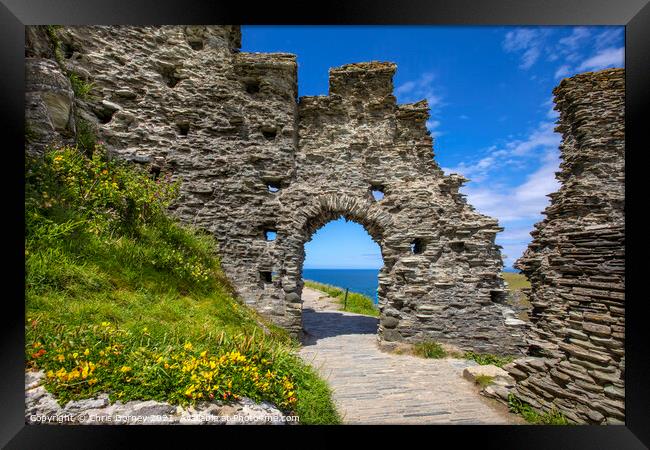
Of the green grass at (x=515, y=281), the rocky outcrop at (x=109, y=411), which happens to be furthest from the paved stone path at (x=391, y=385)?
the green grass at (x=515, y=281)

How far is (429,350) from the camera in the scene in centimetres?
717

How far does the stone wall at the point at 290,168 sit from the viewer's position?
7.55 m

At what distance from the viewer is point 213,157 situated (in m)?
8.12

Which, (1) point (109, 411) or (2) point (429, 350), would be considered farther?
(2) point (429, 350)

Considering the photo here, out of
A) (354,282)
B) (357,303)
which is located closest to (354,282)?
(354,282)

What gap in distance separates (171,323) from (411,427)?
3.35 metres

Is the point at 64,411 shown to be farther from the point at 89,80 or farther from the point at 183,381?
the point at 89,80

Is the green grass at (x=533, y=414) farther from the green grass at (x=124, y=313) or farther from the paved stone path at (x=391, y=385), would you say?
the green grass at (x=124, y=313)

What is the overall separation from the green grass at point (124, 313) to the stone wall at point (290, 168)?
88.4 inches

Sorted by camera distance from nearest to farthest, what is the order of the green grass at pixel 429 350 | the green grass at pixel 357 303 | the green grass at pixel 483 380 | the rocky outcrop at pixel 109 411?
the rocky outcrop at pixel 109 411 < the green grass at pixel 483 380 < the green grass at pixel 429 350 < the green grass at pixel 357 303

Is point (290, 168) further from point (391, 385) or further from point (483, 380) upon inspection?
point (483, 380)

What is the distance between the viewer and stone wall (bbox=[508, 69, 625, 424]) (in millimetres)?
3385
